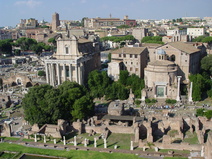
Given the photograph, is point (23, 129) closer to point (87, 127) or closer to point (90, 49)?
point (87, 127)

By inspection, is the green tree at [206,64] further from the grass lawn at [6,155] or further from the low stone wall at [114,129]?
the grass lawn at [6,155]

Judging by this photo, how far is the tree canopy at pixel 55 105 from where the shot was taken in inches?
1344

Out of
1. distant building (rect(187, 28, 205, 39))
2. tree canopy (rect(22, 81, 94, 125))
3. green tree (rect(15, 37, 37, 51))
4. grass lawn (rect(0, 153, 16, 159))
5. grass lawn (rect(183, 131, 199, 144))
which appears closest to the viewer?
grass lawn (rect(0, 153, 16, 159))

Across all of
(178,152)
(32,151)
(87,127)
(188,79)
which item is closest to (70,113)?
(87,127)

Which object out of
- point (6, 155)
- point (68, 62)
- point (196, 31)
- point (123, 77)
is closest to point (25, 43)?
point (68, 62)

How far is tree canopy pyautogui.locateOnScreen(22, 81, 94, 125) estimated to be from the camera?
3412 centimetres

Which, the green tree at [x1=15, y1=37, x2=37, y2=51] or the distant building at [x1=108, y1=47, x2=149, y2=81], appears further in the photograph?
the green tree at [x1=15, y1=37, x2=37, y2=51]

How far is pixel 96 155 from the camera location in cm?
2692

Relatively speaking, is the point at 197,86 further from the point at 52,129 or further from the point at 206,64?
the point at 52,129

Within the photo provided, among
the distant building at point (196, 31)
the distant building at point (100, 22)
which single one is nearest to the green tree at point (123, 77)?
the distant building at point (196, 31)

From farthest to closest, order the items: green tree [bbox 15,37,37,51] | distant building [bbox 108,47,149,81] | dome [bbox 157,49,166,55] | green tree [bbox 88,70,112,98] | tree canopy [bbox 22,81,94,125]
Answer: green tree [bbox 15,37,37,51], distant building [bbox 108,47,149,81], dome [bbox 157,49,166,55], green tree [bbox 88,70,112,98], tree canopy [bbox 22,81,94,125]

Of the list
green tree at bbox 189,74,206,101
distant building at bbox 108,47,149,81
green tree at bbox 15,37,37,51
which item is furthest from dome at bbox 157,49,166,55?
green tree at bbox 15,37,37,51

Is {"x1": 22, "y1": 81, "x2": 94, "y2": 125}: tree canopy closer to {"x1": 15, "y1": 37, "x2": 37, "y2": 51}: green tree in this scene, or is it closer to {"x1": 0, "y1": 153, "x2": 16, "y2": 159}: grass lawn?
{"x1": 0, "y1": 153, "x2": 16, "y2": 159}: grass lawn

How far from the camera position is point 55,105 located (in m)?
34.3
